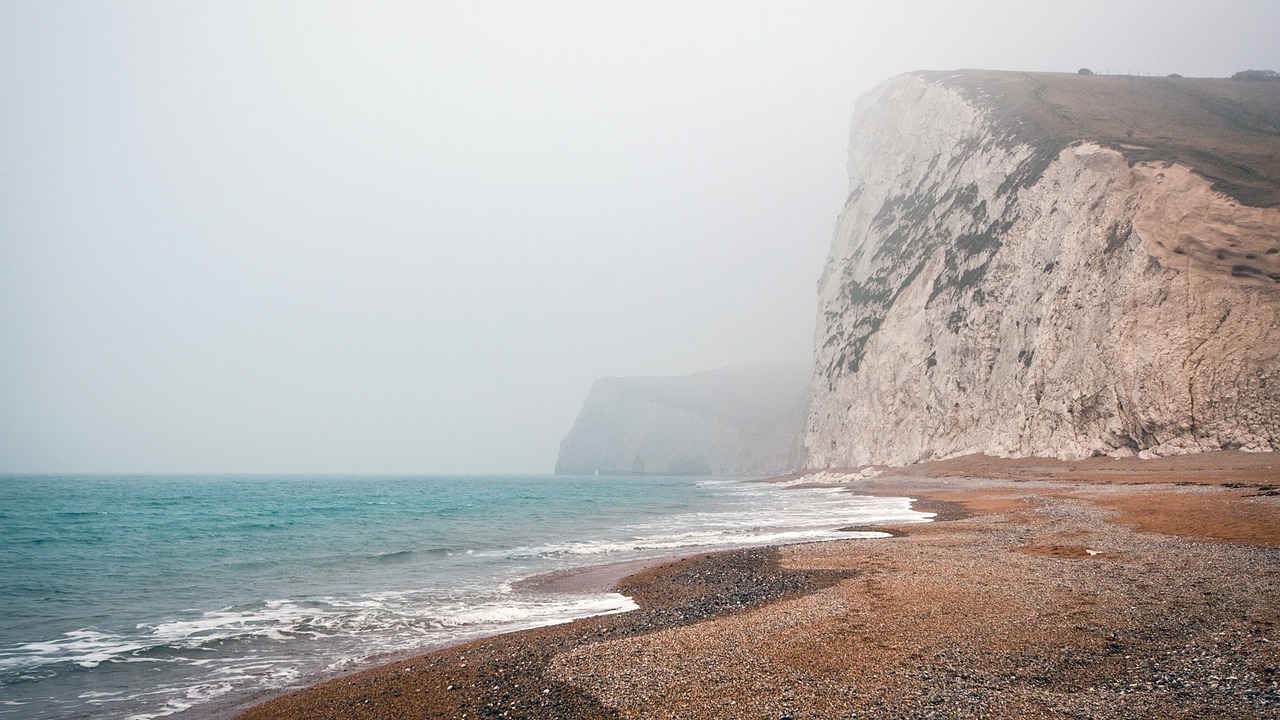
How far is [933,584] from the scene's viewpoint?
13.6 meters

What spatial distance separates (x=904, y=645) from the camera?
9.45 meters

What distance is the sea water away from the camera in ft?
37.5

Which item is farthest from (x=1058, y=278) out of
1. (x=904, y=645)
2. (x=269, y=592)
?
(x=269, y=592)

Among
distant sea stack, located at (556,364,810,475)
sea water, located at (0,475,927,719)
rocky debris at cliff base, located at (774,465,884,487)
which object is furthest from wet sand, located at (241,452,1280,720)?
distant sea stack, located at (556,364,810,475)

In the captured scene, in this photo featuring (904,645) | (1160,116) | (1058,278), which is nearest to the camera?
(904,645)

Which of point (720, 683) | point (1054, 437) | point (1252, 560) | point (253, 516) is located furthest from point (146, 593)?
point (1054, 437)

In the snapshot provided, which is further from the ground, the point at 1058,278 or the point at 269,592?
the point at 1058,278

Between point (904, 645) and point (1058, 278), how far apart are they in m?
53.8

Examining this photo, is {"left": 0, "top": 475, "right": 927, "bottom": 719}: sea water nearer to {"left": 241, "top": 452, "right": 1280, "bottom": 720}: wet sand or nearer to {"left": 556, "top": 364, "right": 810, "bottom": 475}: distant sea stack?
{"left": 241, "top": 452, "right": 1280, "bottom": 720}: wet sand

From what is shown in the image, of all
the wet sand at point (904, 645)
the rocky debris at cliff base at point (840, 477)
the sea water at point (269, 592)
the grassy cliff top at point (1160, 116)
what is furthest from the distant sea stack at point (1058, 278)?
the wet sand at point (904, 645)

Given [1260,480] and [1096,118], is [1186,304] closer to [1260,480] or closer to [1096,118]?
[1260,480]

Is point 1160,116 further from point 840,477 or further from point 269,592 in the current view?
point 269,592

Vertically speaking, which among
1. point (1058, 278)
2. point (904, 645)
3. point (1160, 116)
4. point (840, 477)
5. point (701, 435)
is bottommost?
point (840, 477)

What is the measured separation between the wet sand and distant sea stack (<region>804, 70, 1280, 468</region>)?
29.5 metres
